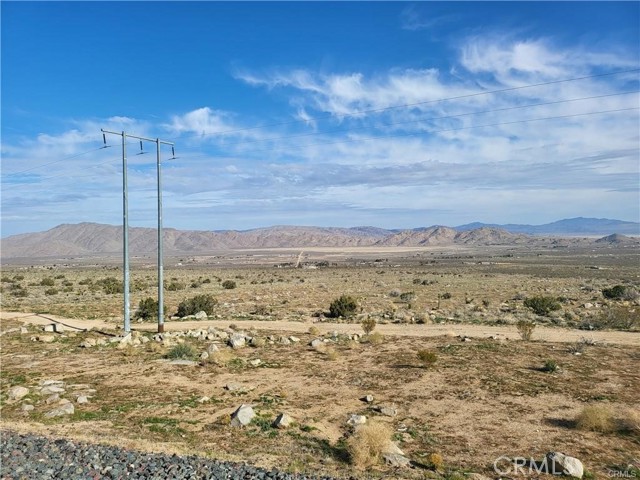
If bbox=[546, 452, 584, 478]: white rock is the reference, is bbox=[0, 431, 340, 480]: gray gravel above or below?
above

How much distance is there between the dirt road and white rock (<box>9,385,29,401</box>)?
11.1 m

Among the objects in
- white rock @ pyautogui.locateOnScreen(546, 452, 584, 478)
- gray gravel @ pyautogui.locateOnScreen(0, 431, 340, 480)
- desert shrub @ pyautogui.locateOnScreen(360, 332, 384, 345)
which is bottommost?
desert shrub @ pyautogui.locateOnScreen(360, 332, 384, 345)

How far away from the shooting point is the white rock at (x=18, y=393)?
14894 millimetres

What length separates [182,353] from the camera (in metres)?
20.1

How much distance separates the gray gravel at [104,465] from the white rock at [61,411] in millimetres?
2802

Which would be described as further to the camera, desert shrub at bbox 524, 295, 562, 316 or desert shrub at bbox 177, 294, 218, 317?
desert shrub at bbox 177, 294, 218, 317

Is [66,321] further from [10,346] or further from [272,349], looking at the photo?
[272,349]

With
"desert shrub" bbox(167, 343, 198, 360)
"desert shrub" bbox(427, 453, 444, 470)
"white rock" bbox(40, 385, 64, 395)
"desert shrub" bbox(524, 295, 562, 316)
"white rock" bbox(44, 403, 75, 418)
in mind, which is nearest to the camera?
"desert shrub" bbox(427, 453, 444, 470)

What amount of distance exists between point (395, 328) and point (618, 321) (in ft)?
45.1

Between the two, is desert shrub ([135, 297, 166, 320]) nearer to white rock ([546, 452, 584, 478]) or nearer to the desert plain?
the desert plain

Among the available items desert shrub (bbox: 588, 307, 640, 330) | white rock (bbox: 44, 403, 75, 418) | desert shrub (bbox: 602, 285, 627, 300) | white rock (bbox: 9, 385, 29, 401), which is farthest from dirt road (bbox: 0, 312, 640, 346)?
desert shrub (bbox: 602, 285, 627, 300)

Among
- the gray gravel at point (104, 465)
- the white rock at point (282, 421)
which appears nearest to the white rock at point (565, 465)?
the gray gravel at point (104, 465)

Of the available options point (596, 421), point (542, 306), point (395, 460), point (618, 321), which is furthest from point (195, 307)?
point (618, 321)

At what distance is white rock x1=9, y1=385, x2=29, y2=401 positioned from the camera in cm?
1489
